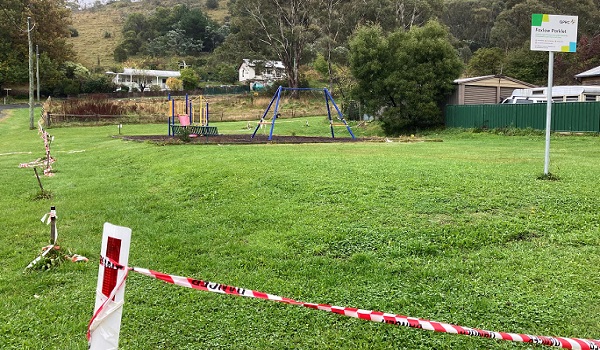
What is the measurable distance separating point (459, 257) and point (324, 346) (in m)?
2.21

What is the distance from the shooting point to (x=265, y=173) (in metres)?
9.83

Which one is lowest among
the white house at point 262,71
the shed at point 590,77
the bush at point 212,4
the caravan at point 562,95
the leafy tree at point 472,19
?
the caravan at point 562,95

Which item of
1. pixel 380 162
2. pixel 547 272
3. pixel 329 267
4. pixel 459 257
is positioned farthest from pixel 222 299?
pixel 380 162

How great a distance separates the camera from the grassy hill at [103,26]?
311ft

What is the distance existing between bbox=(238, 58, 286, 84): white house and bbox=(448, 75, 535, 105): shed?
35.0 meters

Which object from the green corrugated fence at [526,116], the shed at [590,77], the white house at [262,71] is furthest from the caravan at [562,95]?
the white house at [262,71]

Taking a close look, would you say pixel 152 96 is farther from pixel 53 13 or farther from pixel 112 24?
pixel 112 24

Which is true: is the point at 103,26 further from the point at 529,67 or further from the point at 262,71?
the point at 529,67

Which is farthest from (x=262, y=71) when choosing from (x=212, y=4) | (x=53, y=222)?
(x=212, y=4)

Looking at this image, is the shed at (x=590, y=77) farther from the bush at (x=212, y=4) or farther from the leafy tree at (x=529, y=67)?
the bush at (x=212, y=4)

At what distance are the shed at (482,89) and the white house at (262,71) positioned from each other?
115 ft

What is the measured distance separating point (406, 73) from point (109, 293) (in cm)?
2580

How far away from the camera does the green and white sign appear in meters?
8.68

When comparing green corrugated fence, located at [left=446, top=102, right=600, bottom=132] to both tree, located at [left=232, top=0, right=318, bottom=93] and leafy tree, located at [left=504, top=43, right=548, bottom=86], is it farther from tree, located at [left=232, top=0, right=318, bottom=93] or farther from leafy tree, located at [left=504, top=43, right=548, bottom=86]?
tree, located at [left=232, top=0, right=318, bottom=93]
